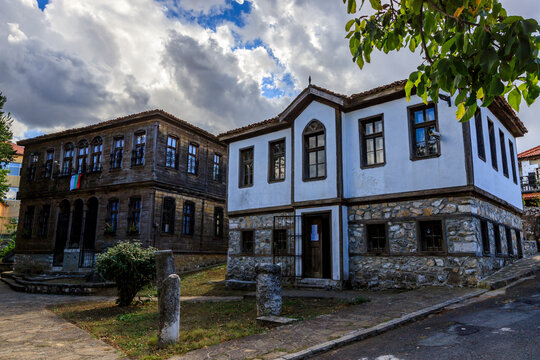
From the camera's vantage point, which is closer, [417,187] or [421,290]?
[421,290]

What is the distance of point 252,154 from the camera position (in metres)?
16.7

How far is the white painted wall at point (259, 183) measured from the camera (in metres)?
15.2

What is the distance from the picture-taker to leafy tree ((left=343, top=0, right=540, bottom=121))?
2.67 m

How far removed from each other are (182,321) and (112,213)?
14756 millimetres

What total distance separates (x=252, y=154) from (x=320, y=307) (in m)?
8.81

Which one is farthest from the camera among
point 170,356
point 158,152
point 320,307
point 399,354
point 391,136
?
point 158,152

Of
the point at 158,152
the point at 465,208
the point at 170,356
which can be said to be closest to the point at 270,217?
the point at 465,208

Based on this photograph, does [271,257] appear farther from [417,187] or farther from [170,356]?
[170,356]

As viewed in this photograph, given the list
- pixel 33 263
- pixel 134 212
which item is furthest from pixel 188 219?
pixel 33 263

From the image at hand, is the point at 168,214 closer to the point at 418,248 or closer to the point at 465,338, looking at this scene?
the point at 418,248

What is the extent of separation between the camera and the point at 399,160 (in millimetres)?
12141

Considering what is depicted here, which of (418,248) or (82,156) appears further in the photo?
(82,156)

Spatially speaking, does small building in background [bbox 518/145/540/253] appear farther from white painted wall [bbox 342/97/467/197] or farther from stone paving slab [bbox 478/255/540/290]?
white painted wall [bbox 342/97/467/197]

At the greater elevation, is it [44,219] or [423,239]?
[44,219]
